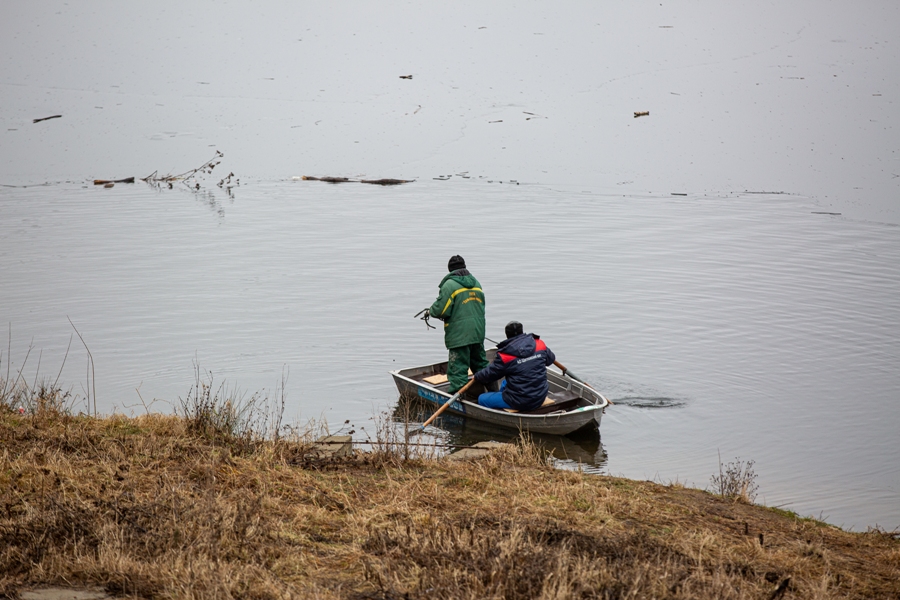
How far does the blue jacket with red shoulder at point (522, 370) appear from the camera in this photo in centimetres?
1144

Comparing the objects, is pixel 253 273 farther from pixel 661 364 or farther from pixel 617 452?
pixel 617 452

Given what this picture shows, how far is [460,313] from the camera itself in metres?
12.5

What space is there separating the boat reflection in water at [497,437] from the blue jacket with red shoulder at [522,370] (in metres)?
0.53

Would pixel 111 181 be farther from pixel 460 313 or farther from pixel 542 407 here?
pixel 542 407

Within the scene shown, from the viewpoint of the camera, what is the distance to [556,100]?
49688 millimetres

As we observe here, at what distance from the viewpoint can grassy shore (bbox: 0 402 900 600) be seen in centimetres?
495

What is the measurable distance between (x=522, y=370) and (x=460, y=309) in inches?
54.4

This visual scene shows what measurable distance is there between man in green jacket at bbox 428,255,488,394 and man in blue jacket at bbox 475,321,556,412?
30.4 inches

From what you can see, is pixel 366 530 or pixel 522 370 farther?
pixel 522 370

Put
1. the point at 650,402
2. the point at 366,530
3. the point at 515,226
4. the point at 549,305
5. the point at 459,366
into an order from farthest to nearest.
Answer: the point at 515,226, the point at 549,305, the point at 650,402, the point at 459,366, the point at 366,530

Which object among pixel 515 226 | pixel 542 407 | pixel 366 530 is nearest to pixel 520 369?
pixel 542 407

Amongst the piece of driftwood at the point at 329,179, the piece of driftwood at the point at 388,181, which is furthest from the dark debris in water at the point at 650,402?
the piece of driftwood at the point at 329,179

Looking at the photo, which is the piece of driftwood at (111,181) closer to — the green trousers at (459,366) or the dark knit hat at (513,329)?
the green trousers at (459,366)

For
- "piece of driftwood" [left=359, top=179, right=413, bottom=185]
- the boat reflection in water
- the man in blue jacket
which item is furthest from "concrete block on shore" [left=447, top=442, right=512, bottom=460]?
"piece of driftwood" [left=359, top=179, right=413, bottom=185]
